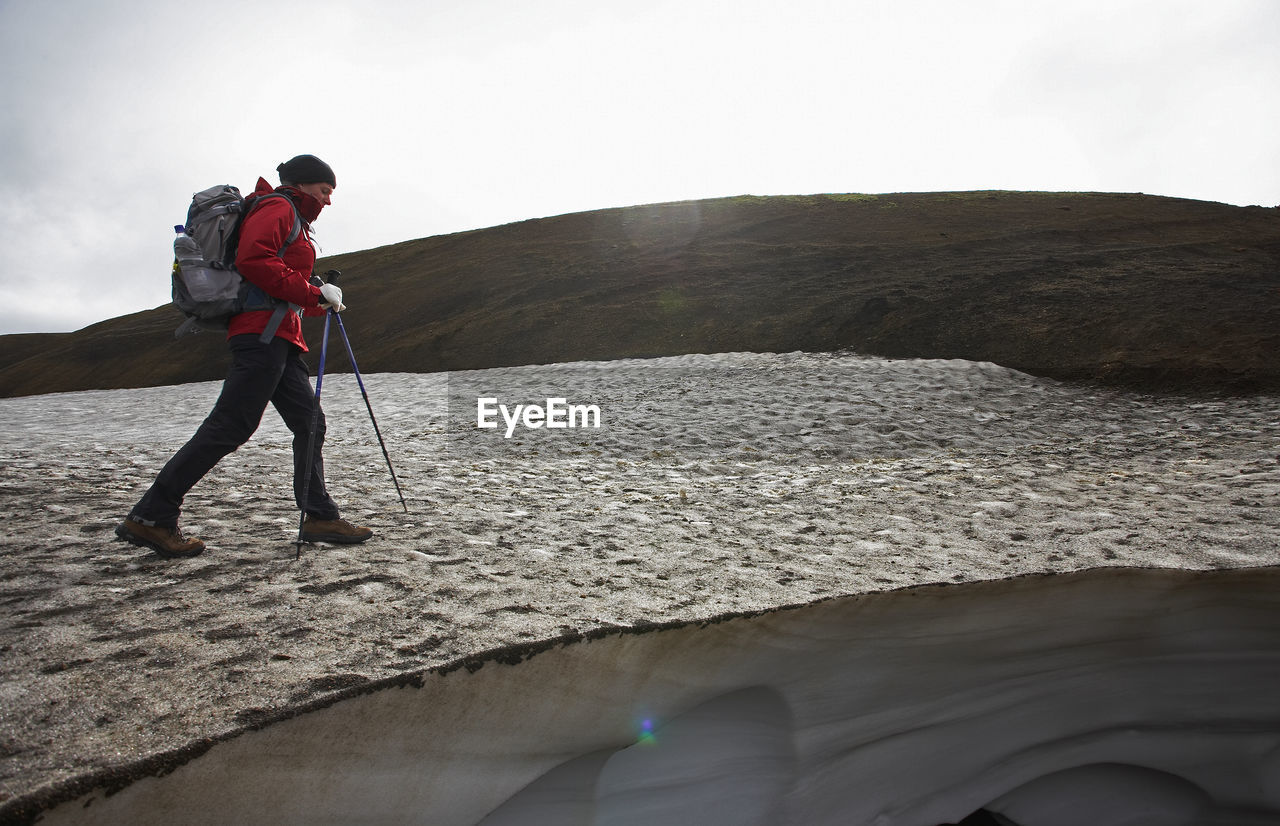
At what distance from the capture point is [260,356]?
4.16 metres

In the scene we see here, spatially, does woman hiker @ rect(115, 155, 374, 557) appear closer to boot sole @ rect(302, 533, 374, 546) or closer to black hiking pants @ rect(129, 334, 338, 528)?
black hiking pants @ rect(129, 334, 338, 528)

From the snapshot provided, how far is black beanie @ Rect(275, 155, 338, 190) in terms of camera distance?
4367 mm

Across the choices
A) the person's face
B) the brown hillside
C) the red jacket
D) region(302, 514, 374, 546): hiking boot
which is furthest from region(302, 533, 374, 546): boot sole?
the brown hillside

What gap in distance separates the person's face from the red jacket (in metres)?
0.03

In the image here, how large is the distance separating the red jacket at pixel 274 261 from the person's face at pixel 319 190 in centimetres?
3

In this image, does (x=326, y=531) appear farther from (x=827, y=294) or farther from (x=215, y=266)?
(x=827, y=294)

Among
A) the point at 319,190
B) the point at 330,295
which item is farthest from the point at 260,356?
the point at 319,190

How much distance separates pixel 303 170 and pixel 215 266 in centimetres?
79

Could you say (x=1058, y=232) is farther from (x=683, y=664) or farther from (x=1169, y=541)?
(x=683, y=664)

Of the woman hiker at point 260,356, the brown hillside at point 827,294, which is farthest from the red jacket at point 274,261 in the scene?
the brown hillside at point 827,294

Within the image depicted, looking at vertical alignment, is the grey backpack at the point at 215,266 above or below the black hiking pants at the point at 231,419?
above

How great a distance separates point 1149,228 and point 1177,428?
19985 mm

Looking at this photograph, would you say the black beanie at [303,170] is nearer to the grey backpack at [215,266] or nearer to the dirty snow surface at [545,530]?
the grey backpack at [215,266]

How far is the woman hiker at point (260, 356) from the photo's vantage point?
4035mm
